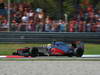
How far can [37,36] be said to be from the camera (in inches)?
574

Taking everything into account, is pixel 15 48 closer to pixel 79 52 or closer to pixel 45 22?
pixel 45 22

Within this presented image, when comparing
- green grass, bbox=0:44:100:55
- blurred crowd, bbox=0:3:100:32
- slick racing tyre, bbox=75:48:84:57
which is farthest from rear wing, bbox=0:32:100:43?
slick racing tyre, bbox=75:48:84:57

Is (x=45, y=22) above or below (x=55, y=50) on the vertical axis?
above

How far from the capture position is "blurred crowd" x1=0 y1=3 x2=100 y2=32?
1493cm

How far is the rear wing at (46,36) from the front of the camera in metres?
14.5

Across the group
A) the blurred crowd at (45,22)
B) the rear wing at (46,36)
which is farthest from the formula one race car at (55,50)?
the blurred crowd at (45,22)

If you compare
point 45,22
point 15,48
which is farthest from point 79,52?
point 45,22

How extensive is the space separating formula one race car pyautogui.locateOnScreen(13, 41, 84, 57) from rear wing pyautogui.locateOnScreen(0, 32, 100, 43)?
11.4 ft

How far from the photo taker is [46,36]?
14.6 m

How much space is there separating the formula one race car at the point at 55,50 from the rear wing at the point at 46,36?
349 centimetres

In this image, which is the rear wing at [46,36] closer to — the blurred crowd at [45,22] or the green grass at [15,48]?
the green grass at [15,48]

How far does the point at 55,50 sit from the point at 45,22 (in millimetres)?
4329

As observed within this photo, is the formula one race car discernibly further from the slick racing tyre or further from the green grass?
the green grass
